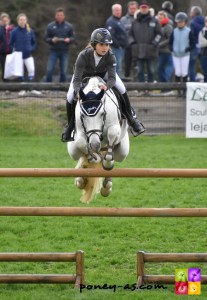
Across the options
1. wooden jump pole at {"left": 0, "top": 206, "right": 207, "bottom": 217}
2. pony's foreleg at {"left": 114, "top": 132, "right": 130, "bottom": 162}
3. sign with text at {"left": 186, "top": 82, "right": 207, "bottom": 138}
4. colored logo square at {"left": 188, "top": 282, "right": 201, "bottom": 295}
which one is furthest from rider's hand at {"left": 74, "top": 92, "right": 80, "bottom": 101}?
sign with text at {"left": 186, "top": 82, "right": 207, "bottom": 138}

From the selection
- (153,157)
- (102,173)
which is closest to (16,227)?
(102,173)

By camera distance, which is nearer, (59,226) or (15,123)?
(59,226)

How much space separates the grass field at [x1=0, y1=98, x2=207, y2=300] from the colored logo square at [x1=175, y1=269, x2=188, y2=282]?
0.57 feet

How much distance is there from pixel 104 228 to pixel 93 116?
3.03m

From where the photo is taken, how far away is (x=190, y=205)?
529 inches

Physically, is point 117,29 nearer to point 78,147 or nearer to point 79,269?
point 78,147

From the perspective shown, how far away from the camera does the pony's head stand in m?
9.29

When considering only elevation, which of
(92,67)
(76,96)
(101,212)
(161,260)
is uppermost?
(92,67)

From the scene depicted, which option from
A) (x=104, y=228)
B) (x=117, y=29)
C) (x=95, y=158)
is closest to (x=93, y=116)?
(x=95, y=158)

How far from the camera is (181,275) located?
8984 mm

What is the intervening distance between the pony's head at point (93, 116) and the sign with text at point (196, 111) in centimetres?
1010

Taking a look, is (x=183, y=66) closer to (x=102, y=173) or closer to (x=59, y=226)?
(x=59, y=226)

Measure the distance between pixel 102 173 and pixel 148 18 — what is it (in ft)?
42.8

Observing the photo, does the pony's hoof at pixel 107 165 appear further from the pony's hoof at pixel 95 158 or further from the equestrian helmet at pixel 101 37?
the equestrian helmet at pixel 101 37
